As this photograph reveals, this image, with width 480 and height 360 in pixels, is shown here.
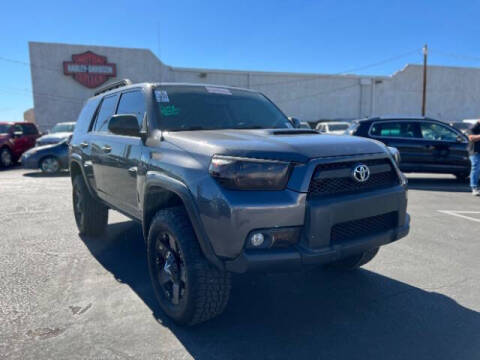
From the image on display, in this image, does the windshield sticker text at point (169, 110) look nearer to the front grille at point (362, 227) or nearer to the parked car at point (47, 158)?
the front grille at point (362, 227)

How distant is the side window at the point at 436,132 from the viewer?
30.5 feet

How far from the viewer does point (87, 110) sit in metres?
5.08

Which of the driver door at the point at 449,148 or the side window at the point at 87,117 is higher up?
the side window at the point at 87,117

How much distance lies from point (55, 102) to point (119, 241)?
84.1 feet

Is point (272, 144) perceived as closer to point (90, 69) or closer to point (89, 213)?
point (89, 213)

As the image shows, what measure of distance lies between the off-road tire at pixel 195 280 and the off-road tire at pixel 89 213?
2514 millimetres

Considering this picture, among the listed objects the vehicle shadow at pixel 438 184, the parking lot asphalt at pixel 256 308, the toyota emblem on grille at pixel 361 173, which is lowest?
the vehicle shadow at pixel 438 184

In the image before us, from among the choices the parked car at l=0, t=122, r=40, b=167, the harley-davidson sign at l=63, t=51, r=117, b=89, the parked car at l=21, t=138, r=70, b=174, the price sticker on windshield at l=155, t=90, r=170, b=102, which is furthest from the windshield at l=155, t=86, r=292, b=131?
the harley-davidson sign at l=63, t=51, r=117, b=89

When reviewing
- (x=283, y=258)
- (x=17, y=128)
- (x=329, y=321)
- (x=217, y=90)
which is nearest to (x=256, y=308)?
(x=329, y=321)

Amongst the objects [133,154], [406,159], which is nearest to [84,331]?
[133,154]

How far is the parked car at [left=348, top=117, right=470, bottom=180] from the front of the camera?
921cm

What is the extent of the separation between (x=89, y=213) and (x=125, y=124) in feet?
7.23

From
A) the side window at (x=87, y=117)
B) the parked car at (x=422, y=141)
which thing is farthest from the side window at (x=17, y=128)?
the parked car at (x=422, y=141)

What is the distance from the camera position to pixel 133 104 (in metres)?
3.67
